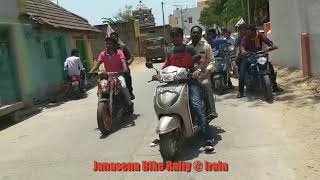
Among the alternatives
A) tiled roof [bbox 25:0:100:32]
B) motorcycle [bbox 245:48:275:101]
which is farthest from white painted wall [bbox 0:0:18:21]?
motorcycle [bbox 245:48:275:101]

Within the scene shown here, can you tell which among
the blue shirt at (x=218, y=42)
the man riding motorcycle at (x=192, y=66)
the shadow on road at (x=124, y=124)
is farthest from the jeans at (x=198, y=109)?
the blue shirt at (x=218, y=42)

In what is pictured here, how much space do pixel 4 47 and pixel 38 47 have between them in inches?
141

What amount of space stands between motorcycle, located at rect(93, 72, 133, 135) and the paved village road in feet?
0.81

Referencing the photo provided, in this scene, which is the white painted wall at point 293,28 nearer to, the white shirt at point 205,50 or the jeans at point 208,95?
the white shirt at point 205,50

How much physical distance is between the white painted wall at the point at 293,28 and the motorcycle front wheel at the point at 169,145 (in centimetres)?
713

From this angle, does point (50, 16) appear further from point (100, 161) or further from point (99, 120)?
point (100, 161)

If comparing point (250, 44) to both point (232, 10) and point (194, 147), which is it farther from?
point (232, 10)

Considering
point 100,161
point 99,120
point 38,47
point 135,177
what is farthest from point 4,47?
point 135,177

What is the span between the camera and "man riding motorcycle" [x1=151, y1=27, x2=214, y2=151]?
23.8 feet

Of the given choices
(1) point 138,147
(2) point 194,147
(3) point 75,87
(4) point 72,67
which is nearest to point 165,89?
(2) point 194,147

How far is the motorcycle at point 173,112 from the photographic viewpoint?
21.9 ft

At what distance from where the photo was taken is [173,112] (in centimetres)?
684

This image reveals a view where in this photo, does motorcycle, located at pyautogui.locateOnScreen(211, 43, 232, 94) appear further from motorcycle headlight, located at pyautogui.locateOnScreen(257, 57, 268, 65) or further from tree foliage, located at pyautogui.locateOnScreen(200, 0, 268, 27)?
tree foliage, located at pyautogui.locateOnScreen(200, 0, 268, 27)

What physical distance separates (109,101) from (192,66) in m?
2.32
